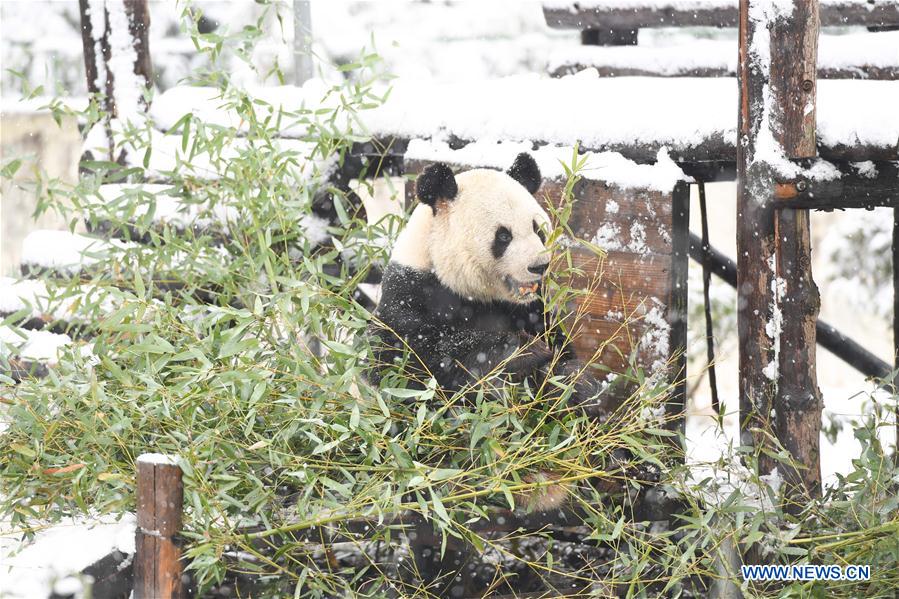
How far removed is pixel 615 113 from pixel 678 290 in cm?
80

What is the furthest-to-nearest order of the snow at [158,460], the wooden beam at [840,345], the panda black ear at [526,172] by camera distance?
1. the wooden beam at [840,345]
2. the panda black ear at [526,172]
3. the snow at [158,460]

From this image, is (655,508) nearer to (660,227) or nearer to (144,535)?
(660,227)

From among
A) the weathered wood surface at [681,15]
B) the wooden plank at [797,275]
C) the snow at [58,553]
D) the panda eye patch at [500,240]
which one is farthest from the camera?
the weathered wood surface at [681,15]

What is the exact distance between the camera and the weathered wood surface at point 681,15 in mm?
5309

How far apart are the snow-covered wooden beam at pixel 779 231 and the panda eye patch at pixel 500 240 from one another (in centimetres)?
83

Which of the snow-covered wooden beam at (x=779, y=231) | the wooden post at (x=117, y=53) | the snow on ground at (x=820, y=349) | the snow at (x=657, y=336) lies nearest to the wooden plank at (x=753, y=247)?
the snow-covered wooden beam at (x=779, y=231)

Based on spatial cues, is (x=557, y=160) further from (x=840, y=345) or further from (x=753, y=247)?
(x=840, y=345)

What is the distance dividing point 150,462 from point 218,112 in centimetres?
310

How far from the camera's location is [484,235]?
3256 millimetres

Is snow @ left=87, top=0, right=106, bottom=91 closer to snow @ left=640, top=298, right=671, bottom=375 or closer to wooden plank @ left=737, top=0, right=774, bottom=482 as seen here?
snow @ left=640, top=298, right=671, bottom=375

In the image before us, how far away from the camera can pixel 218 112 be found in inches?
211

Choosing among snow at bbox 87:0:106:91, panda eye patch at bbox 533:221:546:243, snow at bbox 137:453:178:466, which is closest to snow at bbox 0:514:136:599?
snow at bbox 137:453:178:466

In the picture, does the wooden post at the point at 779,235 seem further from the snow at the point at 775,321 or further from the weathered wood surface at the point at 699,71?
the weathered wood surface at the point at 699,71

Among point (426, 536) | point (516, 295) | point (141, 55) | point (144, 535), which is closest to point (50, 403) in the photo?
point (144, 535)
